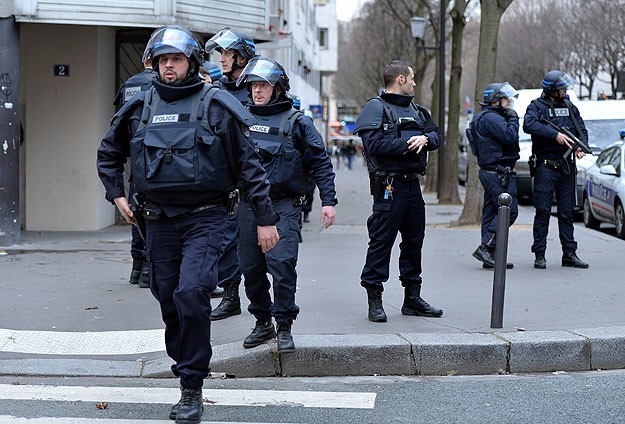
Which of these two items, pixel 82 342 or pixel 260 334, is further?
pixel 82 342

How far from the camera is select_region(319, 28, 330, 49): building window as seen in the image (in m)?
74.8

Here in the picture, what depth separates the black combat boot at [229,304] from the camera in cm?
835

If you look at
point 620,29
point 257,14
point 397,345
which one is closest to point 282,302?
point 397,345

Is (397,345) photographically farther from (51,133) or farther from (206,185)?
(51,133)

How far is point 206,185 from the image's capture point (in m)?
5.50

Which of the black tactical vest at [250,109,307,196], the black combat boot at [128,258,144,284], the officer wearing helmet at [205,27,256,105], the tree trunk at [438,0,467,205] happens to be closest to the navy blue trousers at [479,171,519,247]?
the black combat boot at [128,258,144,284]

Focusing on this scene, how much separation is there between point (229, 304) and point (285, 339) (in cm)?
156

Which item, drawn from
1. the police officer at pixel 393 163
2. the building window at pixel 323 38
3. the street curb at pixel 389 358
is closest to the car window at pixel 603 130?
the police officer at pixel 393 163

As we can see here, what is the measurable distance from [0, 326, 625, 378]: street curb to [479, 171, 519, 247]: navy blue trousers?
3.43 meters

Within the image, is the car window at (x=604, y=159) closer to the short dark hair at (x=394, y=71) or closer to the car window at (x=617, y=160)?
the car window at (x=617, y=160)

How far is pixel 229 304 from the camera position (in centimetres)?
839

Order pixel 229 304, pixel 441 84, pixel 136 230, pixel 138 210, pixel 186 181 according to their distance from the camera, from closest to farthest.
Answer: pixel 186 181, pixel 138 210, pixel 229 304, pixel 136 230, pixel 441 84

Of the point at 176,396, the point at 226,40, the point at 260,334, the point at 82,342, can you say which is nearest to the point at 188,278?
the point at 176,396

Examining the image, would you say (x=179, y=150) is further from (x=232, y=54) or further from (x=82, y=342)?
(x=232, y=54)
